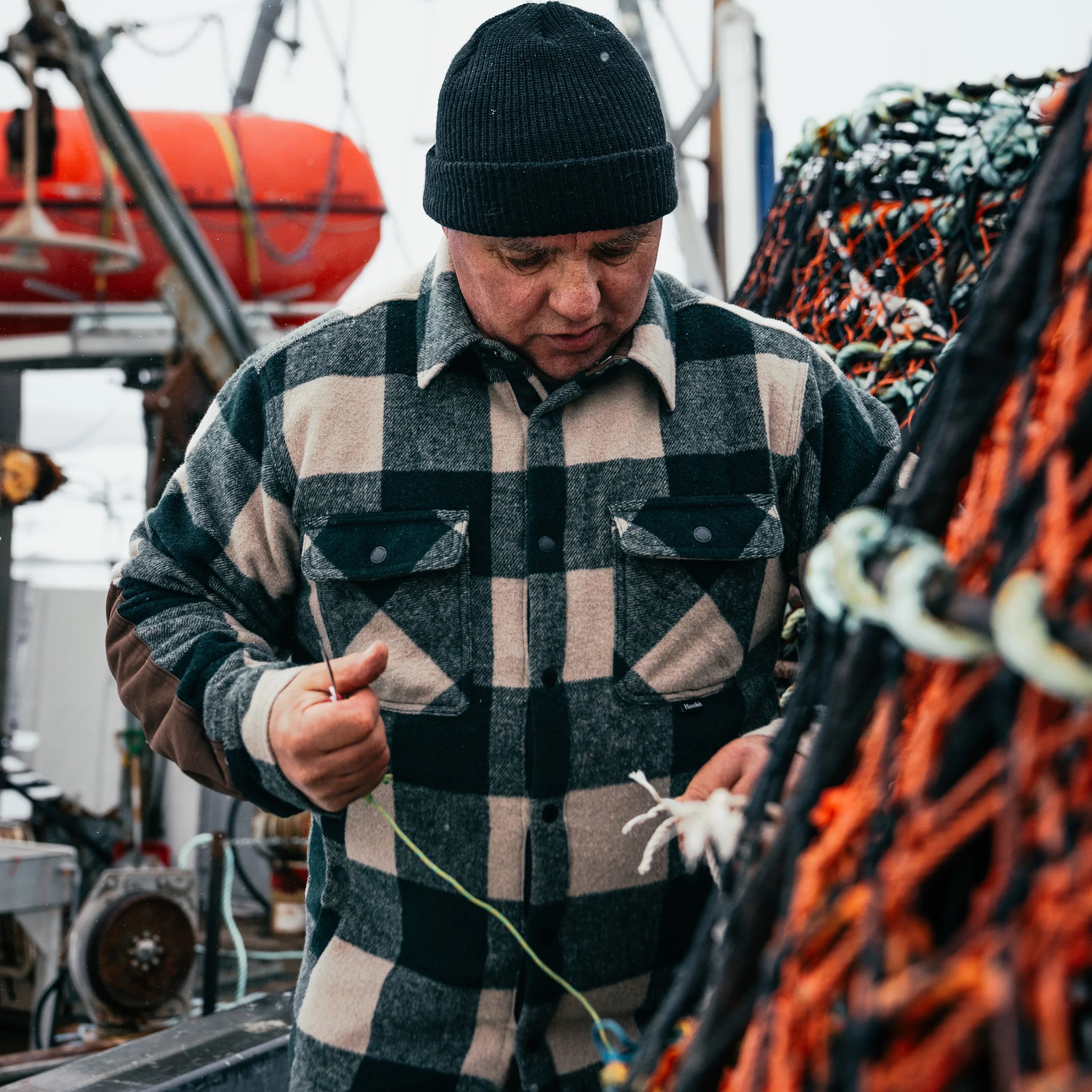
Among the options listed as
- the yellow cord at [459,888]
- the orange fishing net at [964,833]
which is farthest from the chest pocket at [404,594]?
the orange fishing net at [964,833]

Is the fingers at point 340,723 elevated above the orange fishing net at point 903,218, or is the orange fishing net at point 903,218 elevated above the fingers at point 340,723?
the orange fishing net at point 903,218

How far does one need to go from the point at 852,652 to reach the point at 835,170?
130cm

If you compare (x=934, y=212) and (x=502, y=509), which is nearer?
(x=502, y=509)

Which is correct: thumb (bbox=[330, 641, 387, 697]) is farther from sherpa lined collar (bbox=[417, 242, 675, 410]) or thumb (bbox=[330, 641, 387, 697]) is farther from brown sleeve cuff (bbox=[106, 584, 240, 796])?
sherpa lined collar (bbox=[417, 242, 675, 410])

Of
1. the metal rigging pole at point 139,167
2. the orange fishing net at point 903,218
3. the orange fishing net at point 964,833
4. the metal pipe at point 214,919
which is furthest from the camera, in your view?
the metal rigging pole at point 139,167

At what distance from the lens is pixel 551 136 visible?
118 centimetres

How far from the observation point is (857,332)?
1604mm

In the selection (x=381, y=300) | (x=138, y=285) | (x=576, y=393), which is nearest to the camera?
(x=576, y=393)

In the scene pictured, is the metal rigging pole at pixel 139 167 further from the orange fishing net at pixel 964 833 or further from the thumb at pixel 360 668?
the orange fishing net at pixel 964 833

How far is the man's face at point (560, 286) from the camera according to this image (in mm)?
1191

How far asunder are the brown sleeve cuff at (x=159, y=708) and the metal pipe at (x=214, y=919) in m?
1.86

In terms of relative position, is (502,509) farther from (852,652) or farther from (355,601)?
(852,652)

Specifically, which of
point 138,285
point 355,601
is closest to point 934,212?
point 355,601

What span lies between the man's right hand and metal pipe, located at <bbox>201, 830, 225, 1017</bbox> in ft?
7.26
